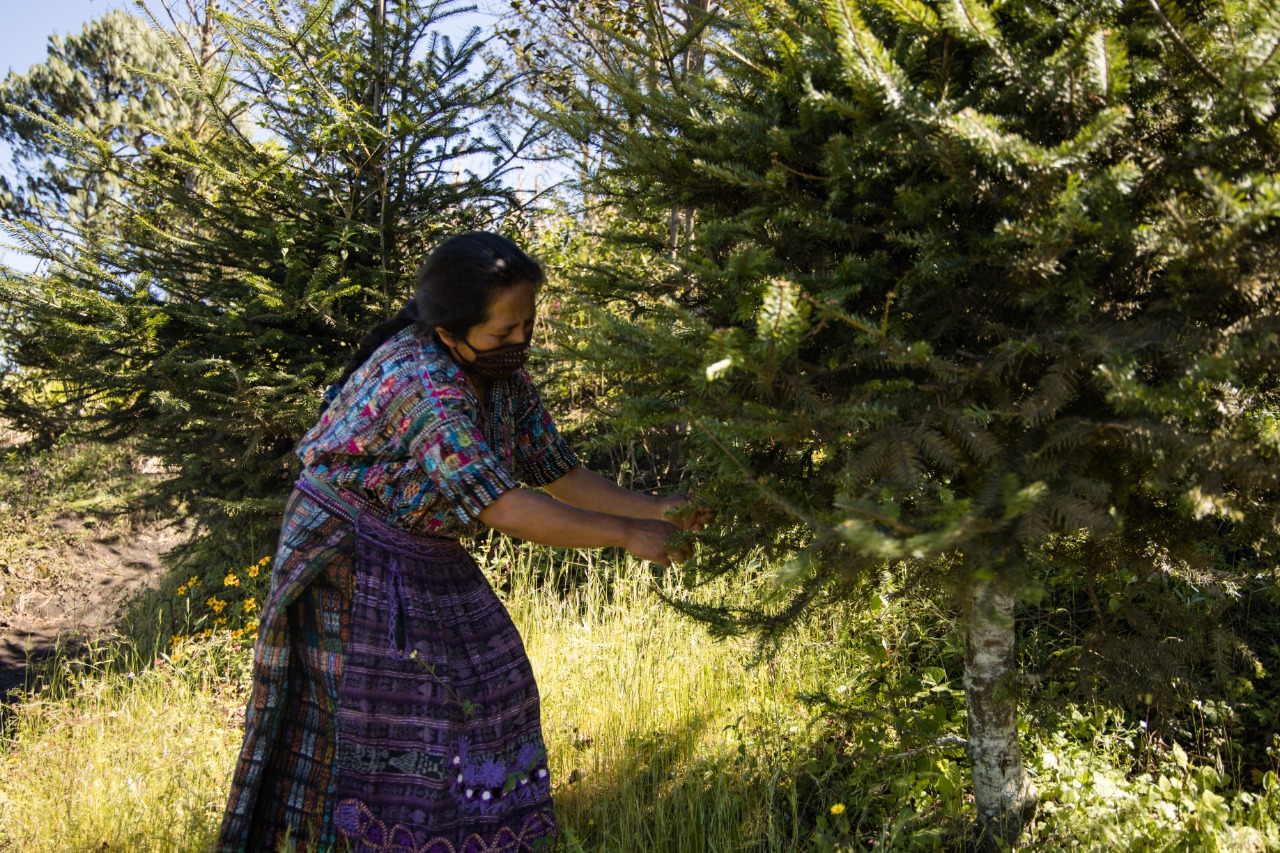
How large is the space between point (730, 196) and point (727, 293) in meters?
0.32

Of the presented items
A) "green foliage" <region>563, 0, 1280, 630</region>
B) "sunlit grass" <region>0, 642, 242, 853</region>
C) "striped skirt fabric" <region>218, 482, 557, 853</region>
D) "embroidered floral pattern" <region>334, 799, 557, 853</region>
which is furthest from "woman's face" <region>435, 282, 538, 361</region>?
"sunlit grass" <region>0, 642, 242, 853</region>

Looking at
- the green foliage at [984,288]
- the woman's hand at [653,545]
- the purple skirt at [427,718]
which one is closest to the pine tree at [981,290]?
the green foliage at [984,288]

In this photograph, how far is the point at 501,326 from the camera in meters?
2.38

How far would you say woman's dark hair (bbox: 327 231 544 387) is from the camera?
2.33 meters

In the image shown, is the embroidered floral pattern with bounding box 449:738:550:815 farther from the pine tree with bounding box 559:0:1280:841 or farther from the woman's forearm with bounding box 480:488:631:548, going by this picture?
the pine tree with bounding box 559:0:1280:841

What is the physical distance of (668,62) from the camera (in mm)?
2645

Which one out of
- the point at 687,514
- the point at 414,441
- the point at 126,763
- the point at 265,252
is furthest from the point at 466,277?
the point at 265,252

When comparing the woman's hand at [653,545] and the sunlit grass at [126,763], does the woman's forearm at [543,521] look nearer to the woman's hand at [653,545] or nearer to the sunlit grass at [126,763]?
the woman's hand at [653,545]

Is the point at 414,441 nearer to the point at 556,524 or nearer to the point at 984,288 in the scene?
the point at 556,524

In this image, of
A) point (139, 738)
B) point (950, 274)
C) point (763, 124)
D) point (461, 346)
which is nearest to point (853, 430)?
point (950, 274)

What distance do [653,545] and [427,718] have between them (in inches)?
30.9

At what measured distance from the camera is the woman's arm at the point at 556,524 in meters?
2.20

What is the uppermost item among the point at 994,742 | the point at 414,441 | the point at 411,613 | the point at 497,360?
the point at 497,360

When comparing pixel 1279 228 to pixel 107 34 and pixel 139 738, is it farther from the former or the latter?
pixel 107 34
